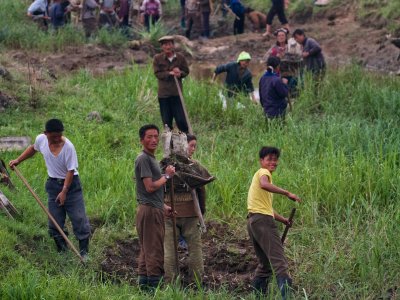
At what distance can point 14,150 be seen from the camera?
11.9m

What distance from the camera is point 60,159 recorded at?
8781mm

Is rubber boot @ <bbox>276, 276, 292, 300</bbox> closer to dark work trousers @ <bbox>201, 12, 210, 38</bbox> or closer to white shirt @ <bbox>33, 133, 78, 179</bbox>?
white shirt @ <bbox>33, 133, 78, 179</bbox>

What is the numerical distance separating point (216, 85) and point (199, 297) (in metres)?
7.59

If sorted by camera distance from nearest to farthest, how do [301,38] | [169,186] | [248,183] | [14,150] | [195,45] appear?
[169,186], [248,183], [14,150], [301,38], [195,45]

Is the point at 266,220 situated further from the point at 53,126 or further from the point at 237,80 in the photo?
the point at 237,80

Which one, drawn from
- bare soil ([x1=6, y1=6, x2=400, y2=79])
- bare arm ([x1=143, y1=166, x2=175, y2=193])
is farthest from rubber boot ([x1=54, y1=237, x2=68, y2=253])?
bare soil ([x1=6, y1=6, x2=400, y2=79])

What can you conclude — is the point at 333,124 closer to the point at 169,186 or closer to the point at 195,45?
the point at 169,186

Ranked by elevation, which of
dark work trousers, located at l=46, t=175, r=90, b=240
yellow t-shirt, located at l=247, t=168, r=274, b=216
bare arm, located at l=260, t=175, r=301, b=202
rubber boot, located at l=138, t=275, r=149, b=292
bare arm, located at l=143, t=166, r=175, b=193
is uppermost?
bare arm, located at l=143, t=166, r=175, b=193

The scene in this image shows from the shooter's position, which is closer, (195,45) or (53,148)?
(53,148)

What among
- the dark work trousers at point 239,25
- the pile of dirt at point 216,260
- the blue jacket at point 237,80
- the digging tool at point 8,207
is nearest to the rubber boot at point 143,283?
the pile of dirt at point 216,260

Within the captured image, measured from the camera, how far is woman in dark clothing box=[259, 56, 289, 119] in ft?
40.9

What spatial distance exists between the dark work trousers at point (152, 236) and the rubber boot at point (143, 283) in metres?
0.10

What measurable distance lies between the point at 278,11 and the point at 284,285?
14.5 meters

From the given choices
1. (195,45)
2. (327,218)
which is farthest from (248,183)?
(195,45)
